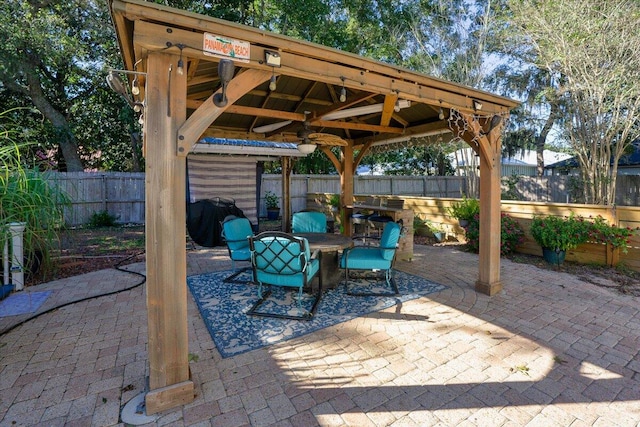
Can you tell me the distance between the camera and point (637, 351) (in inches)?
100

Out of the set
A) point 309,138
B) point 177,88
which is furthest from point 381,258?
point 177,88

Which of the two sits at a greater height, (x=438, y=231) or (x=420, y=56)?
(x=420, y=56)

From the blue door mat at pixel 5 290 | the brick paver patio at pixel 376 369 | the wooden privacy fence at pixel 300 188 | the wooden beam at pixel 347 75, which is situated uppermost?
the wooden beam at pixel 347 75

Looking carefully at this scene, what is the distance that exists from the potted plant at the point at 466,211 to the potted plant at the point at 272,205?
17.9 ft

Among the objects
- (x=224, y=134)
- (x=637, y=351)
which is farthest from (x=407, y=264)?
(x=224, y=134)

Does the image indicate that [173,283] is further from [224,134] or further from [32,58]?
[32,58]

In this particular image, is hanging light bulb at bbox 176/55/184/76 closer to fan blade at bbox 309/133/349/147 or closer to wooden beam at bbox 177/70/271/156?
wooden beam at bbox 177/70/271/156

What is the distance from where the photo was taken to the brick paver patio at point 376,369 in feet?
6.14

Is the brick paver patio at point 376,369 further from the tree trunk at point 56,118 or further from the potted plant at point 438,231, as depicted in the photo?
the tree trunk at point 56,118

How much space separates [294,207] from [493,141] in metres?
7.75

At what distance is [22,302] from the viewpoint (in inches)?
141

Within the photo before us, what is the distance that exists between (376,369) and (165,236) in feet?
5.45

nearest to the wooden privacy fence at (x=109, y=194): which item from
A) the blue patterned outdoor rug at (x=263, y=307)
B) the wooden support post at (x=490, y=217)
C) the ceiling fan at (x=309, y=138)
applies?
the blue patterned outdoor rug at (x=263, y=307)

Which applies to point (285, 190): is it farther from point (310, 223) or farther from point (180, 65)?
point (180, 65)
